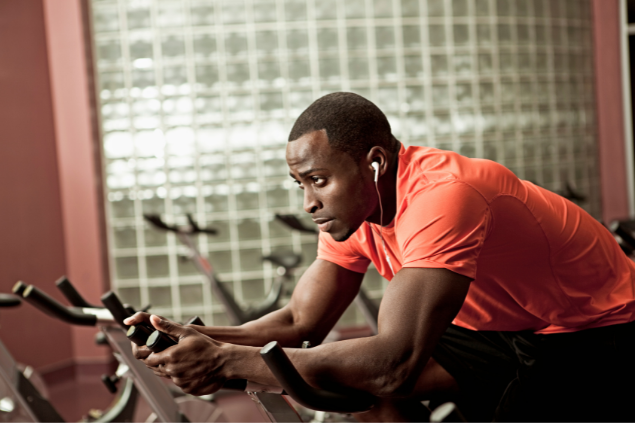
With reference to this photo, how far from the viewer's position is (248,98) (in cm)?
382

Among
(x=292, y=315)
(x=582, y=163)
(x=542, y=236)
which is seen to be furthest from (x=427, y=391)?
(x=582, y=163)

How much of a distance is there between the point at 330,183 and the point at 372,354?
383 mm

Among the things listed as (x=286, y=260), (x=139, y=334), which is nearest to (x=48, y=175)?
(x=286, y=260)

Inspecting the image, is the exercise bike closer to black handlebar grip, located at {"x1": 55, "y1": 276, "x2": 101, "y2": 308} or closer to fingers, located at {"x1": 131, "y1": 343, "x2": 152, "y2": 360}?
black handlebar grip, located at {"x1": 55, "y1": 276, "x2": 101, "y2": 308}

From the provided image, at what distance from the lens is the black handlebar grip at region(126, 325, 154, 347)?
3.32ft

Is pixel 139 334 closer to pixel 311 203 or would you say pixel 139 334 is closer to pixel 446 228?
pixel 311 203

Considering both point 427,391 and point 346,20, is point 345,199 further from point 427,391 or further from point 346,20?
point 346,20

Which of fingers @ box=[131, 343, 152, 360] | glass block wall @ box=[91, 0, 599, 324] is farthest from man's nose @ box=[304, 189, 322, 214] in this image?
glass block wall @ box=[91, 0, 599, 324]

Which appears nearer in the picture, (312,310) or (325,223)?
(325,223)

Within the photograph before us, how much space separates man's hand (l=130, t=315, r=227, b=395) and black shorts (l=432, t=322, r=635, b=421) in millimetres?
683

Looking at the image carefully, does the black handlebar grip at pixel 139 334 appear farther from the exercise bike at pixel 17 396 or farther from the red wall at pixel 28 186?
the red wall at pixel 28 186

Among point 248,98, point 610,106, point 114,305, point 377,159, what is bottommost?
point 114,305

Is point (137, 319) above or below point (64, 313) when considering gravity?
above

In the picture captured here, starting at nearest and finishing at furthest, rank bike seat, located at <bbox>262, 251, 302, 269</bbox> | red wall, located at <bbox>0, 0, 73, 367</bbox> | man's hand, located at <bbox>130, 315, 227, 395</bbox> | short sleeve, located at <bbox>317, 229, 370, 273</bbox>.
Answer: man's hand, located at <bbox>130, 315, 227, 395</bbox>
short sleeve, located at <bbox>317, 229, 370, 273</bbox>
bike seat, located at <bbox>262, 251, 302, 269</bbox>
red wall, located at <bbox>0, 0, 73, 367</bbox>
